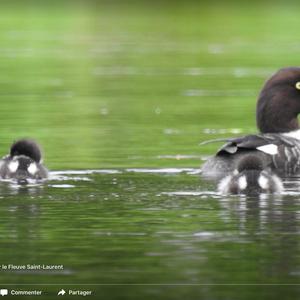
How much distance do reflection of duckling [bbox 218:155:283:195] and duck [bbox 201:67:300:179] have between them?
0.20m

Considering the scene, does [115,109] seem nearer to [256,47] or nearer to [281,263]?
[281,263]

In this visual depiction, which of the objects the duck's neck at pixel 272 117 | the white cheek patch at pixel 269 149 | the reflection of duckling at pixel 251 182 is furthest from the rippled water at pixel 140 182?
the duck's neck at pixel 272 117

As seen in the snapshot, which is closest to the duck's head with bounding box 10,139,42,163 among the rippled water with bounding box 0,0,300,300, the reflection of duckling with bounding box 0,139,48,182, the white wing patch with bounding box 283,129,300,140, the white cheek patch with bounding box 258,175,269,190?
the reflection of duckling with bounding box 0,139,48,182

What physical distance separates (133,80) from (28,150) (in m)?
13.6

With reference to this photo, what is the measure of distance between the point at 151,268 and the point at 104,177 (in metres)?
3.98

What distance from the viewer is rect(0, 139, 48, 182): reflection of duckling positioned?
1270 centimetres

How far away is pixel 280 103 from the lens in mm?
14641

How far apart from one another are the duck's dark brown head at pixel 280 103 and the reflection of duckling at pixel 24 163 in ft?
8.69

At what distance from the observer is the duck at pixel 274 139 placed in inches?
514

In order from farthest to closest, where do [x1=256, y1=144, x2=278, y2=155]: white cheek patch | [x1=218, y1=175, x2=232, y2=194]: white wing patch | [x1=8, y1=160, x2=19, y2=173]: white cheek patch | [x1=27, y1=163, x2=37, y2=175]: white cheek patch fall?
[x1=256, y1=144, x2=278, y2=155]: white cheek patch < [x1=8, y1=160, x2=19, y2=173]: white cheek patch < [x1=27, y1=163, x2=37, y2=175]: white cheek patch < [x1=218, y1=175, x2=232, y2=194]: white wing patch

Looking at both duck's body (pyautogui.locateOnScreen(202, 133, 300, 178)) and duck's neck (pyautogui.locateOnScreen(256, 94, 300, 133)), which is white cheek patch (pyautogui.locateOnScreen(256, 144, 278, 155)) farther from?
duck's neck (pyautogui.locateOnScreen(256, 94, 300, 133))

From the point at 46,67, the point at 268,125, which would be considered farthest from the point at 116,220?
the point at 46,67

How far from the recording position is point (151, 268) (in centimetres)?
898

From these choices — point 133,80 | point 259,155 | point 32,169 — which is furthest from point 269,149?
point 133,80
